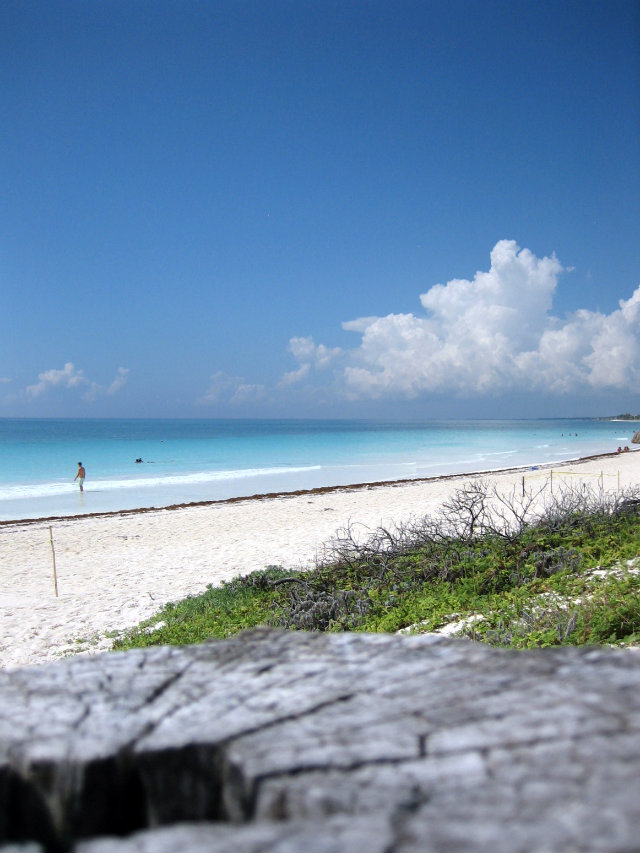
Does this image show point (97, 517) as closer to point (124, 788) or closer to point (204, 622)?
point (204, 622)

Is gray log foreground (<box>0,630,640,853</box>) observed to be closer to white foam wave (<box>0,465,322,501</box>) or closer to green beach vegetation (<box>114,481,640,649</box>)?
green beach vegetation (<box>114,481,640,649</box>)

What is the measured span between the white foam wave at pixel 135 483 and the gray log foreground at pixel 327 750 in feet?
105

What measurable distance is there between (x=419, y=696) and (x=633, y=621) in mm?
4080

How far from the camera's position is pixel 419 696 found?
1.17 meters

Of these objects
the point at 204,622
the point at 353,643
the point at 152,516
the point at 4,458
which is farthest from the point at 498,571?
the point at 4,458

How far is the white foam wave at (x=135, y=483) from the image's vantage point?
1258 inches

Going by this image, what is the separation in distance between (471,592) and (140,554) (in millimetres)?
10555

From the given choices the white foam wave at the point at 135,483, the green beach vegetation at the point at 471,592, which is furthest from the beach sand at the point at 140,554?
the white foam wave at the point at 135,483

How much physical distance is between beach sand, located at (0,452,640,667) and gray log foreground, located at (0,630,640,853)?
24.9 feet

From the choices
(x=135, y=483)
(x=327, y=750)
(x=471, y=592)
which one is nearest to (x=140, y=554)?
(x=471, y=592)

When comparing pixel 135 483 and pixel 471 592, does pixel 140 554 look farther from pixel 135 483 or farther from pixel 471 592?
pixel 135 483

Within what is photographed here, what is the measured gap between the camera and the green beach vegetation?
4.86 m

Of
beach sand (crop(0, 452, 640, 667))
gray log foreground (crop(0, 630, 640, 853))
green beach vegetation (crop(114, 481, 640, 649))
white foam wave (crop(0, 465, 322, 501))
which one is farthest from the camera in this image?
white foam wave (crop(0, 465, 322, 501))

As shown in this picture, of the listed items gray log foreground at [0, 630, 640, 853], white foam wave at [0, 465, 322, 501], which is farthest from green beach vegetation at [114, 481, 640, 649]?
white foam wave at [0, 465, 322, 501]
